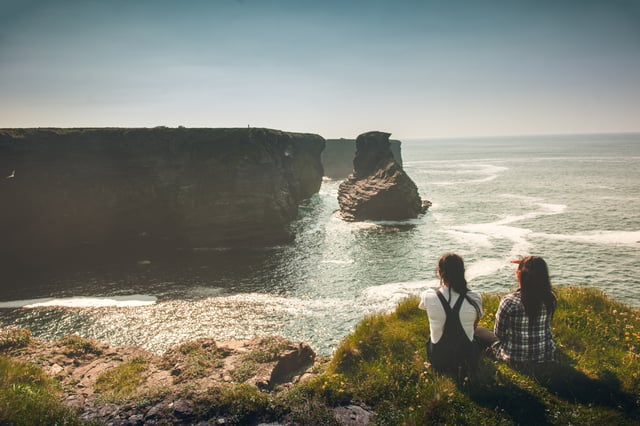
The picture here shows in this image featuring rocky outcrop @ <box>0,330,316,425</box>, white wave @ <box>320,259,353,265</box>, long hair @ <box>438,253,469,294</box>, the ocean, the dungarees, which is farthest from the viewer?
white wave @ <box>320,259,353,265</box>

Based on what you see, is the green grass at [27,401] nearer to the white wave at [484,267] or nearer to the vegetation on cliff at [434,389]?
the vegetation on cliff at [434,389]

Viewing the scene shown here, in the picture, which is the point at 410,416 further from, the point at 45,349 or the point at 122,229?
the point at 122,229

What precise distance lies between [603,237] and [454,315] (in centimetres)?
4919

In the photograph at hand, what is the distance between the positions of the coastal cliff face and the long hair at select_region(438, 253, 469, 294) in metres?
43.4

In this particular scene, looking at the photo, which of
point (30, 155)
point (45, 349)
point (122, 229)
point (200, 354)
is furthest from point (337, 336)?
point (30, 155)

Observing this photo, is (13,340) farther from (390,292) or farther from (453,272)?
(390,292)

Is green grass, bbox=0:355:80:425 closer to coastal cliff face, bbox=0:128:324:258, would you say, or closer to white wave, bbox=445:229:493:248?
coastal cliff face, bbox=0:128:324:258

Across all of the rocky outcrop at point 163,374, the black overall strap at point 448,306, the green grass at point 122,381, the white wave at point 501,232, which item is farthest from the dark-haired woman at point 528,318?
the white wave at point 501,232

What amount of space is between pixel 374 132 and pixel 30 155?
189 ft

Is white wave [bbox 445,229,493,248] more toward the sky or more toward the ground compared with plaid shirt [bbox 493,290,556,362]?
more toward the ground

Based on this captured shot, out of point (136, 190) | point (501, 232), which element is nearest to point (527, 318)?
point (501, 232)

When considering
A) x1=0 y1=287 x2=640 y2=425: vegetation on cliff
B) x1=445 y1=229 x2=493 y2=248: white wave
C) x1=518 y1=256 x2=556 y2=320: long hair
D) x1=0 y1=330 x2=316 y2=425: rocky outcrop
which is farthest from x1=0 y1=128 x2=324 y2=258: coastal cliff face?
Result: x1=518 y1=256 x2=556 y2=320: long hair

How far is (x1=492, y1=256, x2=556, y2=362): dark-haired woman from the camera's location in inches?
299

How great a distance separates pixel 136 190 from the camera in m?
53.7
